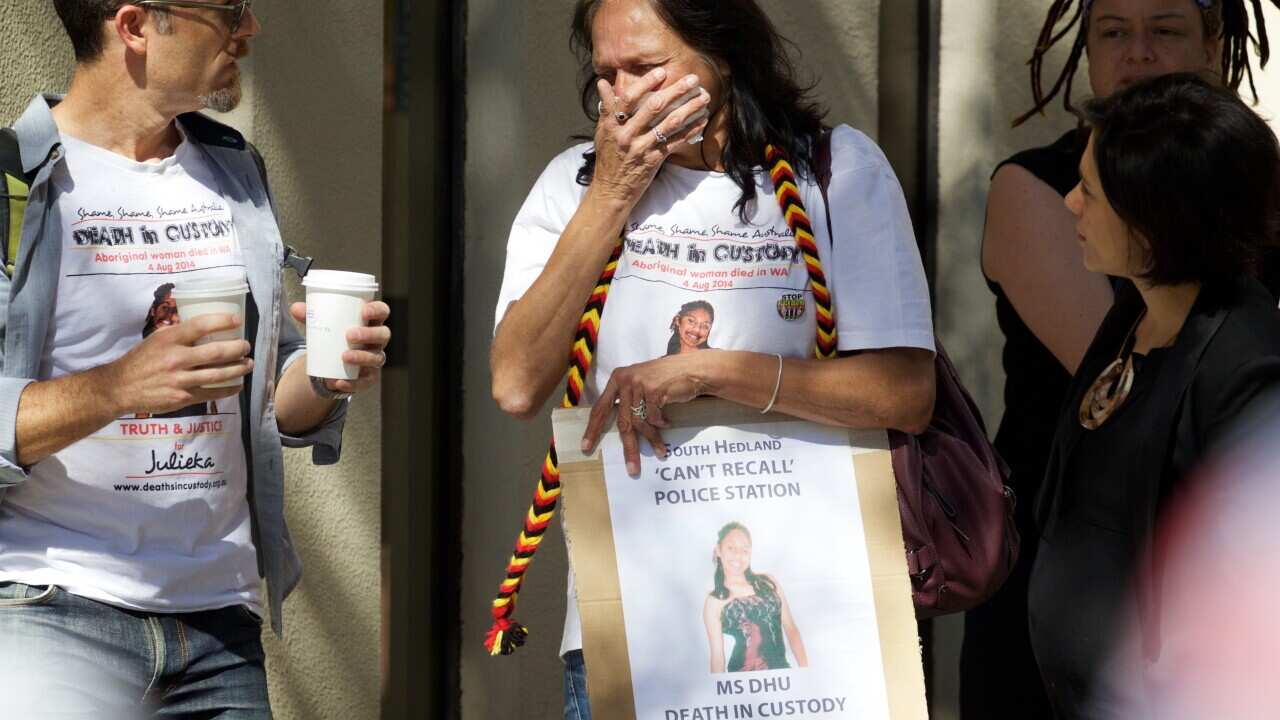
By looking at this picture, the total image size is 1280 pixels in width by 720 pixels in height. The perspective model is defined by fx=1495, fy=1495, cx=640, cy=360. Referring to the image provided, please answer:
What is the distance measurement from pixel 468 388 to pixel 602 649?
194 cm

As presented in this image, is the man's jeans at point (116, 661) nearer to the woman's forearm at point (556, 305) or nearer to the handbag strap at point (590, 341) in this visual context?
the handbag strap at point (590, 341)

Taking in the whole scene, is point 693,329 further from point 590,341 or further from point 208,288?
point 208,288

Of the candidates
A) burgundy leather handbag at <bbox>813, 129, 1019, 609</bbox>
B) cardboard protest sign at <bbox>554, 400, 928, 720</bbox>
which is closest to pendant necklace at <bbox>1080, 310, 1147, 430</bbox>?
burgundy leather handbag at <bbox>813, 129, 1019, 609</bbox>

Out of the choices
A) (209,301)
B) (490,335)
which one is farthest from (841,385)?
(490,335)

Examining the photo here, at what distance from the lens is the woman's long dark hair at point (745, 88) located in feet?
8.18

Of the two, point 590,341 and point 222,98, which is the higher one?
point 222,98

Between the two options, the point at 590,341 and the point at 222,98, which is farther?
the point at 222,98

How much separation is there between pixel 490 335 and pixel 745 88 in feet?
5.51

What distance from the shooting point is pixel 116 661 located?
239cm

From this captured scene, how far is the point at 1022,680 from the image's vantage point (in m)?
3.17

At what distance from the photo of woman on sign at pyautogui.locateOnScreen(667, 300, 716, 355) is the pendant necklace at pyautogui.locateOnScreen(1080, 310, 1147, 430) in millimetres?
654

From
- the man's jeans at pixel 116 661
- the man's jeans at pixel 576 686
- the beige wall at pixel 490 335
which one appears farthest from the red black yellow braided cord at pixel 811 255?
the beige wall at pixel 490 335

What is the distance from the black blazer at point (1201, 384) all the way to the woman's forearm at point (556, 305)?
2.88 ft

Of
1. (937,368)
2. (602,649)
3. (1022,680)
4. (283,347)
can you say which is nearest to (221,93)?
(283,347)
